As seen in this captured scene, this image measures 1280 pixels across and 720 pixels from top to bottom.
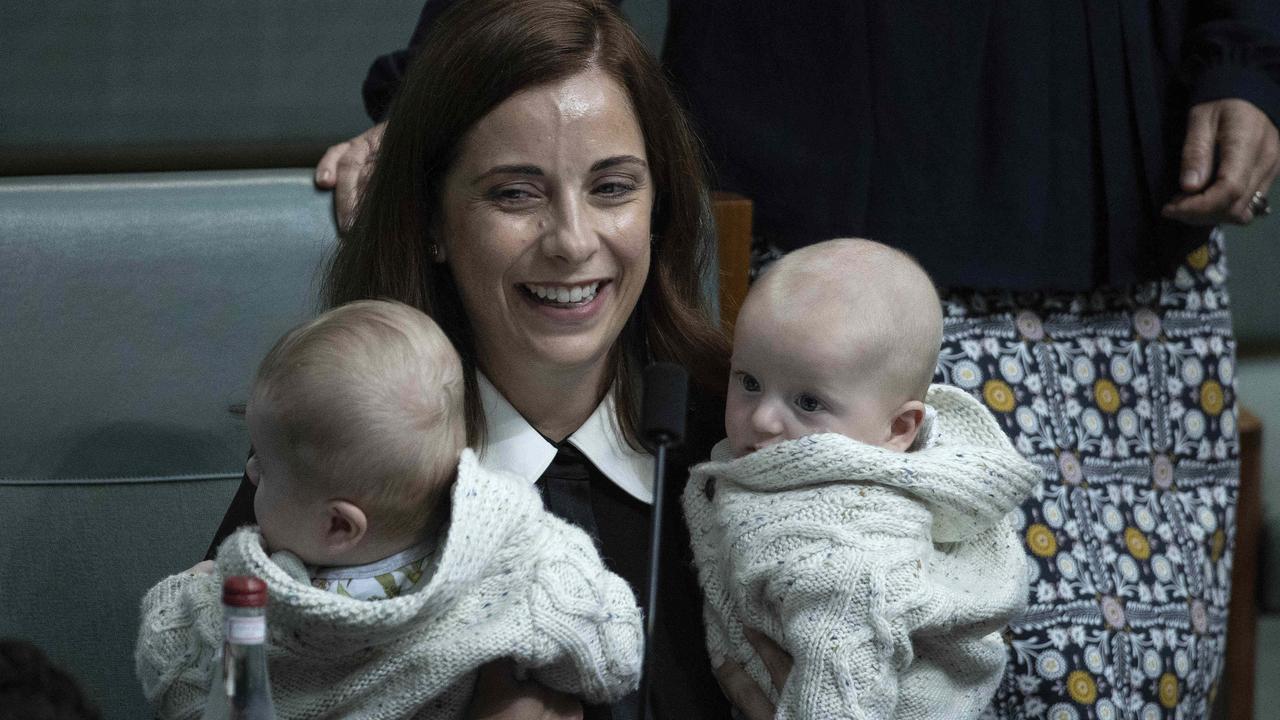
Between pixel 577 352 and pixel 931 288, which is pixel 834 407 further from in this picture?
pixel 577 352

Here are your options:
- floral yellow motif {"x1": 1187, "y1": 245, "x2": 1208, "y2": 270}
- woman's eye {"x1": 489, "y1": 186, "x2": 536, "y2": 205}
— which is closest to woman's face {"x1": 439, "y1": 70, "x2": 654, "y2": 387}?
woman's eye {"x1": 489, "y1": 186, "x2": 536, "y2": 205}

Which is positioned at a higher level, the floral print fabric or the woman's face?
the woman's face

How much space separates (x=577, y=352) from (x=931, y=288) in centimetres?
38

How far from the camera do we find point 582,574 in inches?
56.6

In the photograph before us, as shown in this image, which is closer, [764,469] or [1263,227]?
[764,469]

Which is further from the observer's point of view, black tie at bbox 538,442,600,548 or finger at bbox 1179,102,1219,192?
finger at bbox 1179,102,1219,192

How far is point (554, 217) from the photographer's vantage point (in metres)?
1.65

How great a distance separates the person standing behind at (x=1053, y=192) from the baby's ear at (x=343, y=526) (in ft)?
2.91

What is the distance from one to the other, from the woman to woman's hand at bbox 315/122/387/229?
33 cm

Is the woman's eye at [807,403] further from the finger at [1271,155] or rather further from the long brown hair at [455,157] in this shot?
the finger at [1271,155]

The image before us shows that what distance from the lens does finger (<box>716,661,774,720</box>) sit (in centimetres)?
155

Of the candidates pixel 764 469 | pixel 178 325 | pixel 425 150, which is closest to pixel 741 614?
pixel 764 469

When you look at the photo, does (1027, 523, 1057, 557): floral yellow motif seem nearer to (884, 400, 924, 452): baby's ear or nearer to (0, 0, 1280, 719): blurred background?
(884, 400, 924, 452): baby's ear

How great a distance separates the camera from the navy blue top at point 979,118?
2104mm
